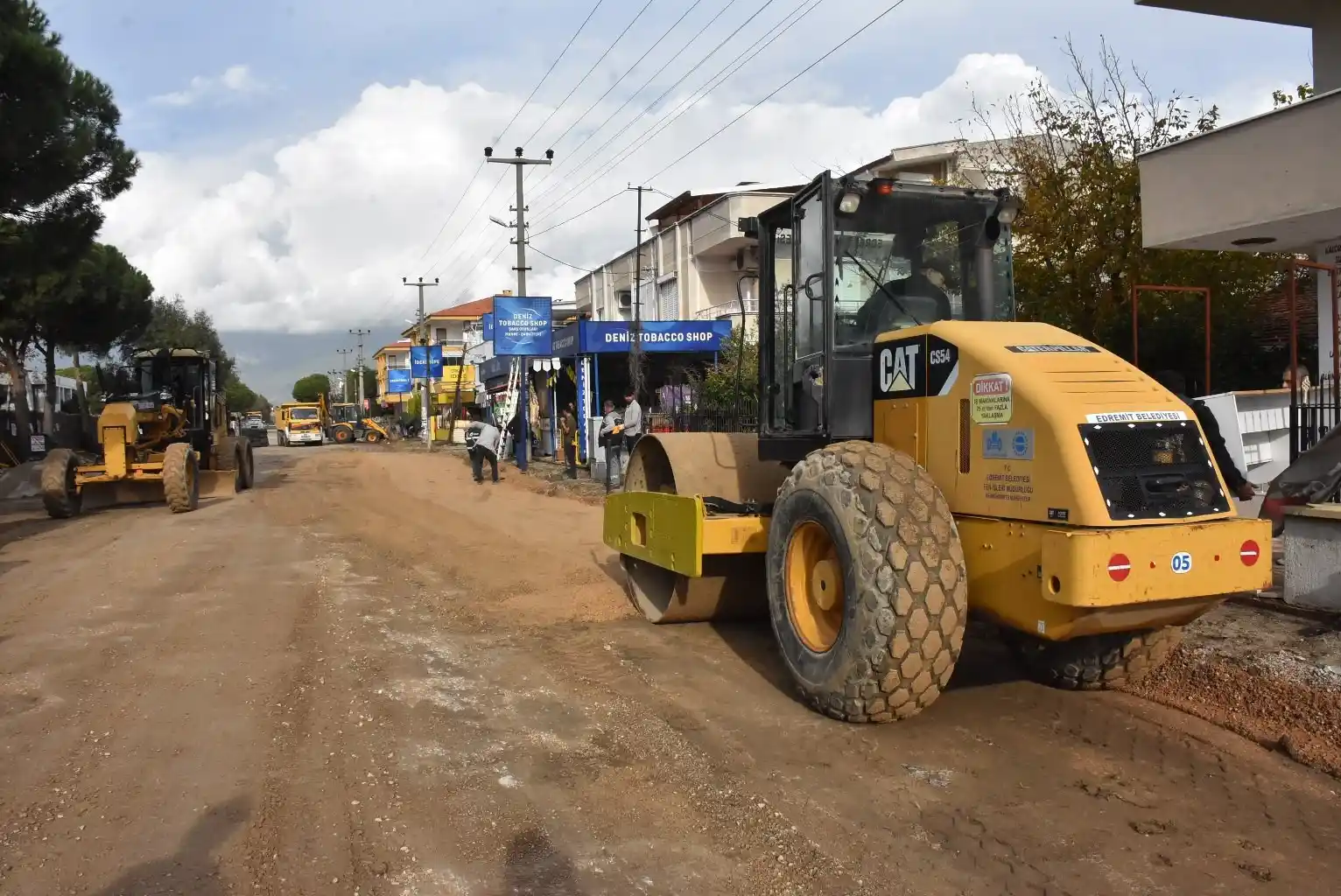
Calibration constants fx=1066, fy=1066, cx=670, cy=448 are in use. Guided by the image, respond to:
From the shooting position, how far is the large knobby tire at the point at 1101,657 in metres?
5.44

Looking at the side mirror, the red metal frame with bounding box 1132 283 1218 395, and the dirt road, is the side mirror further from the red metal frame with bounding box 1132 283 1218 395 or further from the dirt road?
the red metal frame with bounding box 1132 283 1218 395

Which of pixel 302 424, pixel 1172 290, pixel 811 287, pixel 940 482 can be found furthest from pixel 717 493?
pixel 302 424

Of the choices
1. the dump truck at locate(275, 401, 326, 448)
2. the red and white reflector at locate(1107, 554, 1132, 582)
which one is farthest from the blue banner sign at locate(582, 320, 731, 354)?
the dump truck at locate(275, 401, 326, 448)

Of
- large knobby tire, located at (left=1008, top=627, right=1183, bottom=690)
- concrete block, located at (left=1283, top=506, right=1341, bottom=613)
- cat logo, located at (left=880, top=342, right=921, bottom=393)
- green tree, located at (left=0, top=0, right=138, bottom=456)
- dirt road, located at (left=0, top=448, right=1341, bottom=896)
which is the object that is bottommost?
dirt road, located at (left=0, top=448, right=1341, bottom=896)

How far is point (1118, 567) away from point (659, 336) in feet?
67.2

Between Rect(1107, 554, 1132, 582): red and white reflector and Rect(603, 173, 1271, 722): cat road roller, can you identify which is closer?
Rect(1107, 554, 1132, 582): red and white reflector

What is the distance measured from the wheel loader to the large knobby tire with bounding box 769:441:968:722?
13.5 m

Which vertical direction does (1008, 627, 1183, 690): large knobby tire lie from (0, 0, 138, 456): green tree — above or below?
below

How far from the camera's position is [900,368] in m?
5.62

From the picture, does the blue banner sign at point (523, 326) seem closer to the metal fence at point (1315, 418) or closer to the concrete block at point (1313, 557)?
the metal fence at point (1315, 418)

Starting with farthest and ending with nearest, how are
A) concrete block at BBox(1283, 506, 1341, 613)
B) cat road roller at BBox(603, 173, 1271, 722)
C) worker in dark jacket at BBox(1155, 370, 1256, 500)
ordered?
concrete block at BBox(1283, 506, 1341, 613), worker in dark jacket at BBox(1155, 370, 1256, 500), cat road roller at BBox(603, 173, 1271, 722)

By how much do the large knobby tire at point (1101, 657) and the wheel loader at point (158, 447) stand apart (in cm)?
1393

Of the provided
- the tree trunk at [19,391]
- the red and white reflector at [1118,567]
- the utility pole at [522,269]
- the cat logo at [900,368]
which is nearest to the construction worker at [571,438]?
the utility pole at [522,269]

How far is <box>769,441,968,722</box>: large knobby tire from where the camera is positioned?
186 inches
